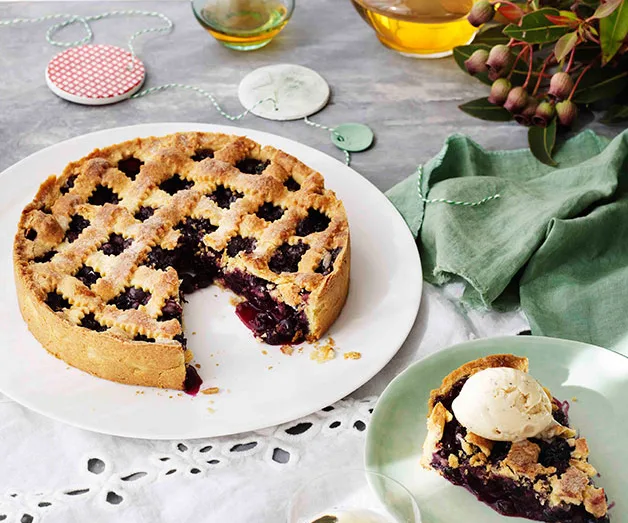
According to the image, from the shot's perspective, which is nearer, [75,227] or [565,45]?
[75,227]

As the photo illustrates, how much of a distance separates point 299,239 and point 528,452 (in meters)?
0.95

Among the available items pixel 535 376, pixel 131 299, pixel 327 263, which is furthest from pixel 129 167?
pixel 535 376

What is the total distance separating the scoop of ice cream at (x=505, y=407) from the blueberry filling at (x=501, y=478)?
0.14ft

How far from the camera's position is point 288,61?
3.66 m

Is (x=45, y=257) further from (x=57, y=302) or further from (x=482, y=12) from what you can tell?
(x=482, y=12)

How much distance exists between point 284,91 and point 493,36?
2.80 ft

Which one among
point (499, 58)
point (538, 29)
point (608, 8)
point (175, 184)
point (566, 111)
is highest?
point (608, 8)

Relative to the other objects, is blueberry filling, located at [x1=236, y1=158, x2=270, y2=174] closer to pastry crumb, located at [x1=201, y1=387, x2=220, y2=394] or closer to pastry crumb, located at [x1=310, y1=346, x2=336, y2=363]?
pastry crumb, located at [x1=310, y1=346, x2=336, y2=363]

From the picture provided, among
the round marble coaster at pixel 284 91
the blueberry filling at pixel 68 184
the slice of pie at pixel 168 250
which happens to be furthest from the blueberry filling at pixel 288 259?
the round marble coaster at pixel 284 91

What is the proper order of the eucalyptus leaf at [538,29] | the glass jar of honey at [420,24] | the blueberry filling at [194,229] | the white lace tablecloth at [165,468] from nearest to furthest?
the white lace tablecloth at [165,468] → the blueberry filling at [194,229] → the eucalyptus leaf at [538,29] → the glass jar of honey at [420,24]

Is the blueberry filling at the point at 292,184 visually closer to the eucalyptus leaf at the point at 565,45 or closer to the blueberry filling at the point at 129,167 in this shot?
the blueberry filling at the point at 129,167

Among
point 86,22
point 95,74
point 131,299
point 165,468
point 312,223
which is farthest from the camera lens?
point 86,22

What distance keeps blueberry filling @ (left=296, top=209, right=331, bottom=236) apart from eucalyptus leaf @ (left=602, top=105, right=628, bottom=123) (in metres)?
1.34

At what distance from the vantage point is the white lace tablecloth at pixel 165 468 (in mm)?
2150
